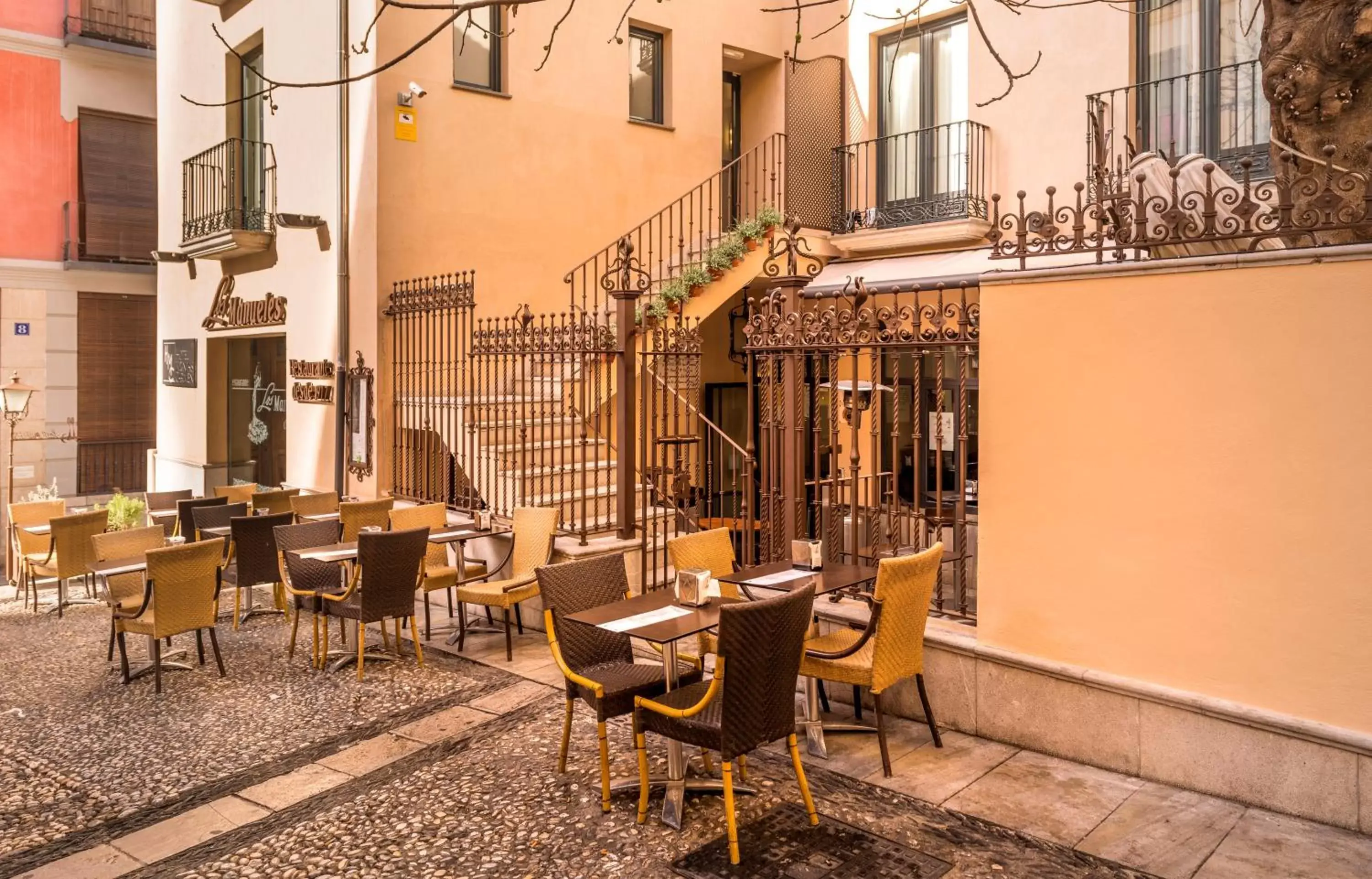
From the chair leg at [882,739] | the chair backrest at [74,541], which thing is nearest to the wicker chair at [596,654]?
the chair leg at [882,739]

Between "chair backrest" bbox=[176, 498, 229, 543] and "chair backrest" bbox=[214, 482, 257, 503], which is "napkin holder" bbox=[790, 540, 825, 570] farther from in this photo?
"chair backrest" bbox=[214, 482, 257, 503]

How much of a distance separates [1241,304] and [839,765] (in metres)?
2.76

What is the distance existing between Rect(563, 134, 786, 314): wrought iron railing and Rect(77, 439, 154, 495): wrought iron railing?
869 centimetres

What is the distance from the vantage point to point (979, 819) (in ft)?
13.5

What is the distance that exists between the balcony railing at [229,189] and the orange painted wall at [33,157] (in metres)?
2.84

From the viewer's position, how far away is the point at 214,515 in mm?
8750

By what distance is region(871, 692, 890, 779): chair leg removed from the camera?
15.0ft

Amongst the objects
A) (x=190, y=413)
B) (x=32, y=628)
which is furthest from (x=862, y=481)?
(x=190, y=413)

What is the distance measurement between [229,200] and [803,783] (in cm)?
1078

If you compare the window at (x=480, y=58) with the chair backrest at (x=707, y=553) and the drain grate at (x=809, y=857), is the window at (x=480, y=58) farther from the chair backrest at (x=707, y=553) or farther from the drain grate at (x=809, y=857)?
the drain grate at (x=809, y=857)

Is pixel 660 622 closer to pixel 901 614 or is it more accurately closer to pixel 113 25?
pixel 901 614

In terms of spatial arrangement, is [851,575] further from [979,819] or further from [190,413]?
[190,413]

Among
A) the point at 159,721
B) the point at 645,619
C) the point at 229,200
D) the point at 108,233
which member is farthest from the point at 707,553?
the point at 108,233

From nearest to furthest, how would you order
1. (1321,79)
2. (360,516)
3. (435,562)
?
(1321,79), (435,562), (360,516)
